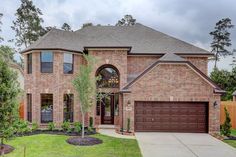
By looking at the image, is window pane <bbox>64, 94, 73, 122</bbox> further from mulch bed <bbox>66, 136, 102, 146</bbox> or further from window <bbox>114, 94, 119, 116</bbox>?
mulch bed <bbox>66, 136, 102, 146</bbox>

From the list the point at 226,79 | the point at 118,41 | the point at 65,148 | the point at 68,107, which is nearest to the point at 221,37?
the point at 226,79

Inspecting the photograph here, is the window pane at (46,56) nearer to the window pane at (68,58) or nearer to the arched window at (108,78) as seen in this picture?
the window pane at (68,58)

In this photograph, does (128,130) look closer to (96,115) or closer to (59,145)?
(96,115)

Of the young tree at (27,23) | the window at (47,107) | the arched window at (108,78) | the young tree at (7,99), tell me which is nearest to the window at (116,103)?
the arched window at (108,78)

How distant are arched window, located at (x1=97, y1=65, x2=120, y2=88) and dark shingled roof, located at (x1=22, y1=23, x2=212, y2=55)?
2.17 m

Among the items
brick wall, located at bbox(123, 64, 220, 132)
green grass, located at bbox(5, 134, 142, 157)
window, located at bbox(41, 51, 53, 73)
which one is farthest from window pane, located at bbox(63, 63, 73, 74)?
green grass, located at bbox(5, 134, 142, 157)

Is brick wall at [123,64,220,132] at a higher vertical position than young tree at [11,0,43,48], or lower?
lower

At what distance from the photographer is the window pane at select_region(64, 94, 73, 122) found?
→ 1977 centimetres

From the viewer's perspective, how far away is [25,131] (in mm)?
17312

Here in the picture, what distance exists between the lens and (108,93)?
21109mm

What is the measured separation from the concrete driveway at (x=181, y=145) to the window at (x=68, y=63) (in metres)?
7.07

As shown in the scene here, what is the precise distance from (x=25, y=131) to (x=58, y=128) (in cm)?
248

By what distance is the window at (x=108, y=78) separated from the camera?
70.3 feet

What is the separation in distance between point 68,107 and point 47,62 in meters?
3.74
